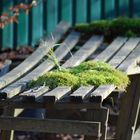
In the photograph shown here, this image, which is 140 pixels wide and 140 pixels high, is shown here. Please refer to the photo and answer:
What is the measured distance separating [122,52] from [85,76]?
1.70m

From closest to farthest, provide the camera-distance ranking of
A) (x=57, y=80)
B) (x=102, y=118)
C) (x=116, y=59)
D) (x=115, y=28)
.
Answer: (x=102, y=118) → (x=57, y=80) → (x=116, y=59) → (x=115, y=28)

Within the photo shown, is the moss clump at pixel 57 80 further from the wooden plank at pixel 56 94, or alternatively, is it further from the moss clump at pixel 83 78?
the wooden plank at pixel 56 94

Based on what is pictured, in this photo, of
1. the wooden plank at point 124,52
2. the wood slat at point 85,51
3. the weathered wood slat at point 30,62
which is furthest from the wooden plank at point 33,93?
the wood slat at point 85,51

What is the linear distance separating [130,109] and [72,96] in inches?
84.3

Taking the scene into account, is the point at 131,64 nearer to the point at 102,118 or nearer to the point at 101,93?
the point at 102,118

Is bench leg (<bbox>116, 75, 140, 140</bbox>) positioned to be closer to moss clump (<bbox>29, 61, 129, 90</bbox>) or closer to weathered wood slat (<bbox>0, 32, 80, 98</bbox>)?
weathered wood slat (<bbox>0, 32, 80, 98</bbox>)

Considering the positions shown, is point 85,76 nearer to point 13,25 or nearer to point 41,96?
point 41,96

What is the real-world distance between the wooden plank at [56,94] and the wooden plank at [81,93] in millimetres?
87

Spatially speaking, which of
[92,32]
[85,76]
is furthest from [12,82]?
[92,32]

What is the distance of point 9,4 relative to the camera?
8.90 meters

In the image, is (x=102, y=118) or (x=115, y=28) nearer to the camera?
(x=102, y=118)

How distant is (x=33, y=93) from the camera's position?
4789 mm

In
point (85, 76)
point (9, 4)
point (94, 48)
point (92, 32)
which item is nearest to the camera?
point (85, 76)

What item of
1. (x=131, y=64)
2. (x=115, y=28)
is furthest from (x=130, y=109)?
(x=115, y=28)
